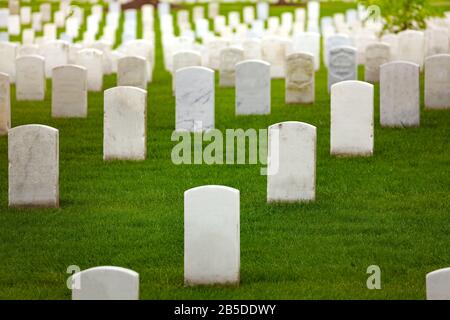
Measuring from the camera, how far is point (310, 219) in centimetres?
1250

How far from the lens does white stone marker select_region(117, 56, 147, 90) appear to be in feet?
70.2

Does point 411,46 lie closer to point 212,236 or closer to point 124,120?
point 124,120

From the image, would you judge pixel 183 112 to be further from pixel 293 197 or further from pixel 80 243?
pixel 80 243

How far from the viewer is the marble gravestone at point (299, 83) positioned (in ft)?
66.7

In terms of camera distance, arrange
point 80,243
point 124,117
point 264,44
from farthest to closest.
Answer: point 264,44 < point 124,117 < point 80,243

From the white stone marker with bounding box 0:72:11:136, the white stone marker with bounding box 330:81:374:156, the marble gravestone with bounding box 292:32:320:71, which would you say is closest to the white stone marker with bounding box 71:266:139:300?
the white stone marker with bounding box 330:81:374:156

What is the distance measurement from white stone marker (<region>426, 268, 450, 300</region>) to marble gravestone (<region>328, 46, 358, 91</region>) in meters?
13.0

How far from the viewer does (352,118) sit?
1535cm

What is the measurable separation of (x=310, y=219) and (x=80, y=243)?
8.17 ft

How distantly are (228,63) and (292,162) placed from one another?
35.1ft

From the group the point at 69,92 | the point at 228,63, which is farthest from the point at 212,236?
the point at 228,63

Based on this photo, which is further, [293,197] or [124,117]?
[124,117]

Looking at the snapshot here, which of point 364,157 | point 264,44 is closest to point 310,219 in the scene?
point 364,157
